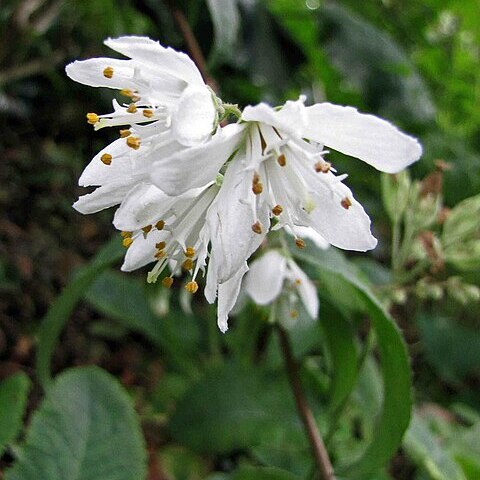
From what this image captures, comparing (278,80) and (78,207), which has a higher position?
(78,207)

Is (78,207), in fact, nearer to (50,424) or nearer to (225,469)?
(50,424)

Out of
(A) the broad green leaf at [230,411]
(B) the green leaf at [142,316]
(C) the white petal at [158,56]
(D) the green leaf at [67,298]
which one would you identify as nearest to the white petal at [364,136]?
(C) the white petal at [158,56]

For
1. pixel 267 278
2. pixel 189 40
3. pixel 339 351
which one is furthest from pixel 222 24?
pixel 339 351

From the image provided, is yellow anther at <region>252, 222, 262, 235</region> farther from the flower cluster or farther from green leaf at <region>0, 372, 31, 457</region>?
green leaf at <region>0, 372, 31, 457</region>

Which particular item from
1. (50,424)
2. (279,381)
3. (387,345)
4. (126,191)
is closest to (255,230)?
(126,191)

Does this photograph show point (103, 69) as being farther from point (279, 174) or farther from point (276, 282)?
point (276, 282)
